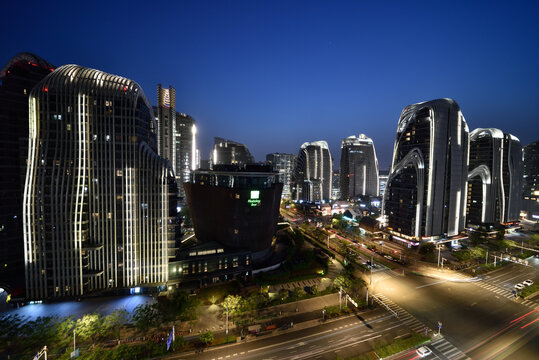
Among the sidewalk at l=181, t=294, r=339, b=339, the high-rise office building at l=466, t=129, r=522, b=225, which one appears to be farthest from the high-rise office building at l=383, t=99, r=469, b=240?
the sidewalk at l=181, t=294, r=339, b=339

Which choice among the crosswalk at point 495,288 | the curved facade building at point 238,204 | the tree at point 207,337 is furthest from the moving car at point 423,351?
the curved facade building at point 238,204

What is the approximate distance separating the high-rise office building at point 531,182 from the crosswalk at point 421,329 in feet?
516

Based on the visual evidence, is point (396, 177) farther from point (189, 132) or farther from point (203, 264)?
point (189, 132)

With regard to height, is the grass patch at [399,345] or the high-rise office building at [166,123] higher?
the high-rise office building at [166,123]

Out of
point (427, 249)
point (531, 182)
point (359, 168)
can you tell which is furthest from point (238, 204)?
point (531, 182)

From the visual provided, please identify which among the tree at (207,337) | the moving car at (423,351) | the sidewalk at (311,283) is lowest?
the sidewalk at (311,283)

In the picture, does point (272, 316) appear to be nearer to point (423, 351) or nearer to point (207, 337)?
point (207, 337)

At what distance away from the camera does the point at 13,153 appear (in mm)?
55000

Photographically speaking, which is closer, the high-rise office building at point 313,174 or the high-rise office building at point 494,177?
the high-rise office building at point 494,177

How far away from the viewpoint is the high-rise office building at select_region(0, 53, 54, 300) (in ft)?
176

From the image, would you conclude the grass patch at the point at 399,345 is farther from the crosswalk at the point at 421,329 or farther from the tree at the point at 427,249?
the tree at the point at 427,249

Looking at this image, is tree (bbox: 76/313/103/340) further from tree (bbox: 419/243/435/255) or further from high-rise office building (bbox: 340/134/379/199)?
high-rise office building (bbox: 340/134/379/199)

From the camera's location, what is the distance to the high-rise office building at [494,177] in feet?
339

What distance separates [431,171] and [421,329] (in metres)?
64.2
